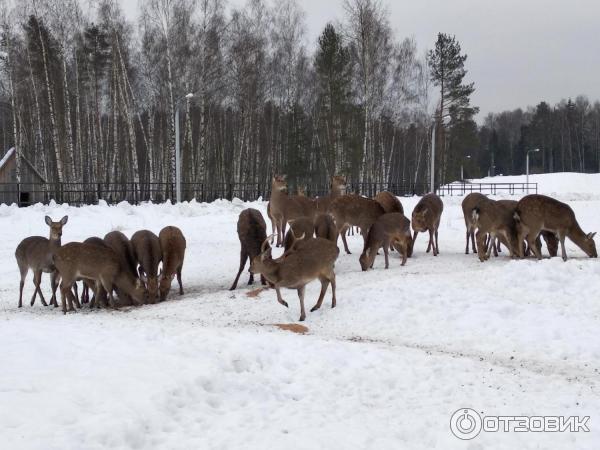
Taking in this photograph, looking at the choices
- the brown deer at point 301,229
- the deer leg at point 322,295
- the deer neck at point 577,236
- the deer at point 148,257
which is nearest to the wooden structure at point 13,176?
the deer at point 148,257

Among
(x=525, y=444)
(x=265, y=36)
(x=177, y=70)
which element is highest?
(x=265, y=36)

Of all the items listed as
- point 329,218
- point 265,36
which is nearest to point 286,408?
point 329,218

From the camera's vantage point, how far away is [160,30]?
31219 millimetres

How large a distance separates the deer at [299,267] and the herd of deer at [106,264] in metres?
2.86

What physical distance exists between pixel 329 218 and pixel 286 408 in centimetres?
752

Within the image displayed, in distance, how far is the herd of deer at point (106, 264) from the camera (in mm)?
9695

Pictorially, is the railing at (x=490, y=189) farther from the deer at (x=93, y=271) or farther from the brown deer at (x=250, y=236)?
the deer at (x=93, y=271)

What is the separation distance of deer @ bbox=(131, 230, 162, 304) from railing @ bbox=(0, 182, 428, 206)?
17.1 m

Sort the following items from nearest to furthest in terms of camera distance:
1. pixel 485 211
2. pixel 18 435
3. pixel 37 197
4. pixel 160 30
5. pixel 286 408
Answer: pixel 18 435
pixel 286 408
pixel 485 211
pixel 160 30
pixel 37 197

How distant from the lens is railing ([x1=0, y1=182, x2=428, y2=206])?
2961 cm

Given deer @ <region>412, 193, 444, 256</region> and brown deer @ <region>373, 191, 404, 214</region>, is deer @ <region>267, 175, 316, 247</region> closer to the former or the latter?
brown deer @ <region>373, 191, 404, 214</region>

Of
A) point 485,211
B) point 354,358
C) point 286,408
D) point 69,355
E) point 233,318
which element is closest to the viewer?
point 286,408

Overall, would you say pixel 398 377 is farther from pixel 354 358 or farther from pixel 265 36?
pixel 265 36

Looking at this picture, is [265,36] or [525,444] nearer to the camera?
[525,444]
